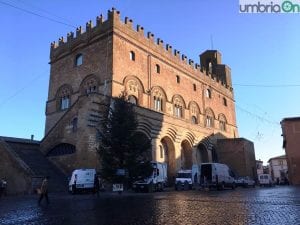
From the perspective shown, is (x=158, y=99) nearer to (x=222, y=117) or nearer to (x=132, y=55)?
(x=132, y=55)

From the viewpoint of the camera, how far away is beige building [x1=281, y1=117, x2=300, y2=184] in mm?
38719

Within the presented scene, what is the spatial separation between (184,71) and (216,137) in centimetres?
1002

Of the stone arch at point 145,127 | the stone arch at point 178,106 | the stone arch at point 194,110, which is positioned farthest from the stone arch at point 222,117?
the stone arch at point 145,127

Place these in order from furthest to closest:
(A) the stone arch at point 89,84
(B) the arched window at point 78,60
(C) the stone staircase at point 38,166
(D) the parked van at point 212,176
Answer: (B) the arched window at point 78,60 < (A) the stone arch at point 89,84 < (D) the parked van at point 212,176 < (C) the stone staircase at point 38,166

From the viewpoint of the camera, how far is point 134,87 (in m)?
31.3

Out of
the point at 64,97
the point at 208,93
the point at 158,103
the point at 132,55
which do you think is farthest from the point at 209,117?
the point at 64,97

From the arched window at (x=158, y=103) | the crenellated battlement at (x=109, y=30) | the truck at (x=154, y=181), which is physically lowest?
the truck at (x=154, y=181)

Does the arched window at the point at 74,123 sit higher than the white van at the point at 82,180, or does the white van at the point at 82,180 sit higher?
the arched window at the point at 74,123

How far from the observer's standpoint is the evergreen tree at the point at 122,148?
20062mm

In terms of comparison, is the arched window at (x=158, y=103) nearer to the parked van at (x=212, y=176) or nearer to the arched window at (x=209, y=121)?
the parked van at (x=212, y=176)

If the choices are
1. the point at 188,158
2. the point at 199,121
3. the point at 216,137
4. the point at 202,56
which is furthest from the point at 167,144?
the point at 202,56

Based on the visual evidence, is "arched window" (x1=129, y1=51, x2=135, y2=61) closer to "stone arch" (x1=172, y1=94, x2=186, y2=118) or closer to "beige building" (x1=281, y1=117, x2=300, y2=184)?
"stone arch" (x1=172, y1=94, x2=186, y2=118)

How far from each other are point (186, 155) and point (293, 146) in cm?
1354

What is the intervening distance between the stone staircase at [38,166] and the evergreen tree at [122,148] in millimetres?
3791
